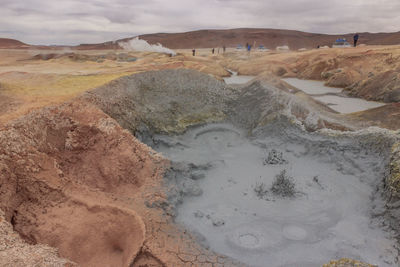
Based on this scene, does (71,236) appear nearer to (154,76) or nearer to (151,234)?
(151,234)

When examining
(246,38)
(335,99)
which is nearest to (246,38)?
(246,38)

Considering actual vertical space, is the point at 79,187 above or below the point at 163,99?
below

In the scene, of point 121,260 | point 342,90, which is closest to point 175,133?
point 121,260

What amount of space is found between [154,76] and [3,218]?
616 centimetres

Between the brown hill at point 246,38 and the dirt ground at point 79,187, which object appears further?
the brown hill at point 246,38

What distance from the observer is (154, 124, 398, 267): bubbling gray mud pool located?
3.90 metres

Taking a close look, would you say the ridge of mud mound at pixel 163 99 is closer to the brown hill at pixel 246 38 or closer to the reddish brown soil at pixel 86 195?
the reddish brown soil at pixel 86 195

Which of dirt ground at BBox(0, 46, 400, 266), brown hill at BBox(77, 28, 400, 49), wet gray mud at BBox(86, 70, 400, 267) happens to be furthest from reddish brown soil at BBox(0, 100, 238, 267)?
brown hill at BBox(77, 28, 400, 49)

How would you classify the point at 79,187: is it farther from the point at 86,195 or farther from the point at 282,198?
the point at 282,198

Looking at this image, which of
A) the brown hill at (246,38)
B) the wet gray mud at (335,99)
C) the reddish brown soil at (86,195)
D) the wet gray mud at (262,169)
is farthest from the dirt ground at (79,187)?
the brown hill at (246,38)

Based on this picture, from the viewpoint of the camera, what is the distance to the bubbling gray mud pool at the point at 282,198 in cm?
390

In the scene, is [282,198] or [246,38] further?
[246,38]

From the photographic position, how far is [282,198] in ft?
16.5

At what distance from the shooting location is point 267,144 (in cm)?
713
